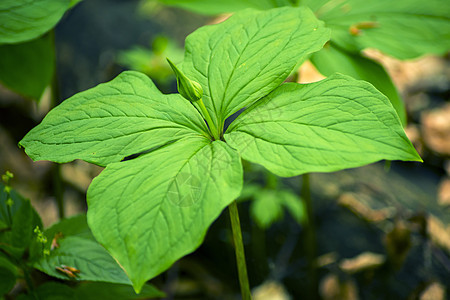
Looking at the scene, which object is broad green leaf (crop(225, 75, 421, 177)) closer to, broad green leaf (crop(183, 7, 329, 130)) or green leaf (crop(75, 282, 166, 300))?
broad green leaf (crop(183, 7, 329, 130))

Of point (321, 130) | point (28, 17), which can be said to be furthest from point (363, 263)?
point (28, 17)

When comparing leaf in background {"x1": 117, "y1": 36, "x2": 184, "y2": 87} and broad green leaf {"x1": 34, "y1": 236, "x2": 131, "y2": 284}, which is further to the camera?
leaf in background {"x1": 117, "y1": 36, "x2": 184, "y2": 87}

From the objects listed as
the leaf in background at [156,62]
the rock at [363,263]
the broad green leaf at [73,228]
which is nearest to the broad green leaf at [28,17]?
the broad green leaf at [73,228]

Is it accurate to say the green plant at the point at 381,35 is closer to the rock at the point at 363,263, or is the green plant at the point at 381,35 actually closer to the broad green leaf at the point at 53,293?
the rock at the point at 363,263

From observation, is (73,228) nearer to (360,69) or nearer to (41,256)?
(41,256)

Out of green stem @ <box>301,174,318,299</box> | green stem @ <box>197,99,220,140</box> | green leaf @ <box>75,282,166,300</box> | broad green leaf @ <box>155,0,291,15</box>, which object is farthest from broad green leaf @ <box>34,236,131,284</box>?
broad green leaf @ <box>155,0,291,15</box>

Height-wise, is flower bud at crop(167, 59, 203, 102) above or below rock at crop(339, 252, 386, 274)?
above
